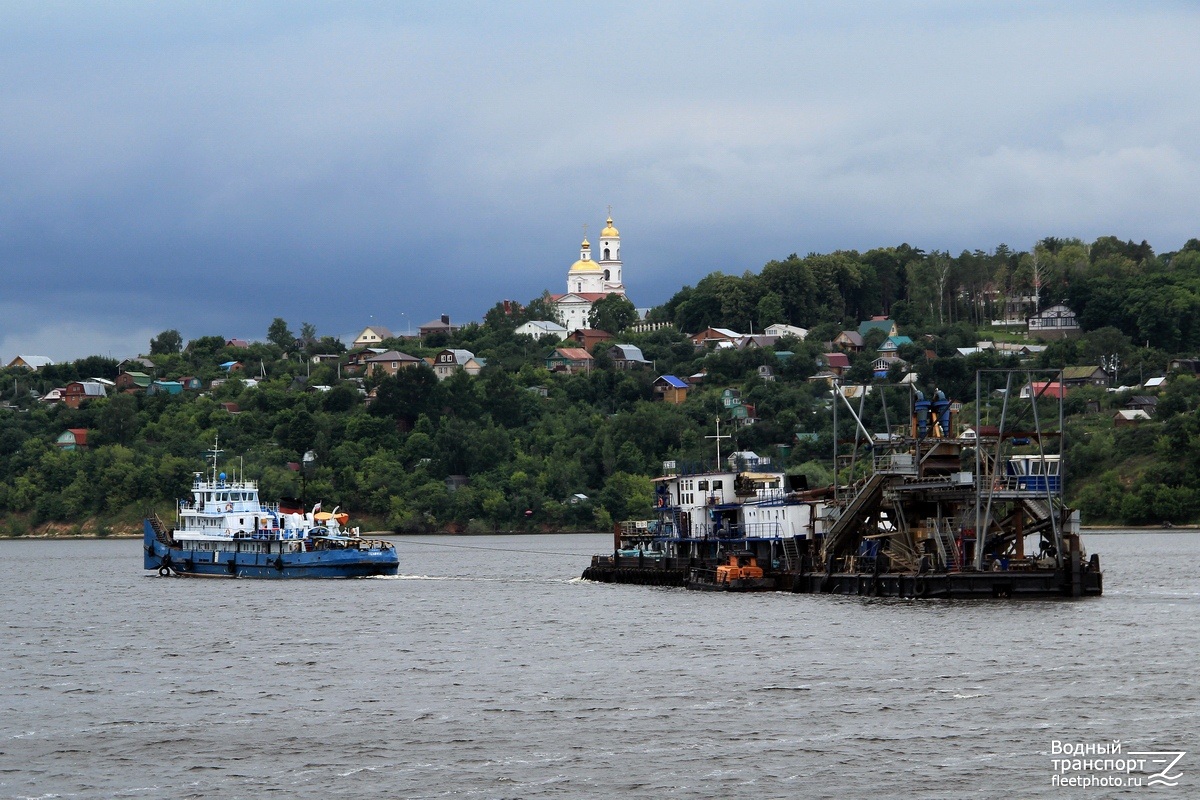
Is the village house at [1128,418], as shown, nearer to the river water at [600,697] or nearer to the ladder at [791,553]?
the river water at [600,697]

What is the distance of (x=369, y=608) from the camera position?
283 ft

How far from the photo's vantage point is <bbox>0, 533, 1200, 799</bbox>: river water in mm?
39219

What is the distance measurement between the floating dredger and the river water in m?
1.39

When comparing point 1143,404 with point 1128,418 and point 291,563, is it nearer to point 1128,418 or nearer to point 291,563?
point 1128,418

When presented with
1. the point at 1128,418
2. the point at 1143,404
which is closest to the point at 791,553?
the point at 1128,418

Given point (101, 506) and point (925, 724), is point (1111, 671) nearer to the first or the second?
point (925, 724)

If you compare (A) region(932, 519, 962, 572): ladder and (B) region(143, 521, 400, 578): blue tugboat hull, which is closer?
(A) region(932, 519, 962, 572): ladder

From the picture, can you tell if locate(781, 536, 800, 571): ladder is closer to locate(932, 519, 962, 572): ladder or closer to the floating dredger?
the floating dredger

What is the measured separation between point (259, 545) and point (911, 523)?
47.7 metres

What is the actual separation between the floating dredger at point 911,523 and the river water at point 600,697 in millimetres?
1392

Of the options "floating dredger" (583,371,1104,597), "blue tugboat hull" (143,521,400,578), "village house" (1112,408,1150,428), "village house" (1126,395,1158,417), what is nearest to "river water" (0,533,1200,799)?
"floating dredger" (583,371,1104,597)

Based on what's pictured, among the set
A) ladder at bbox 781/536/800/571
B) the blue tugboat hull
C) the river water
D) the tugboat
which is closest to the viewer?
the river water

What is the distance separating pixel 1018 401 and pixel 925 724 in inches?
5324

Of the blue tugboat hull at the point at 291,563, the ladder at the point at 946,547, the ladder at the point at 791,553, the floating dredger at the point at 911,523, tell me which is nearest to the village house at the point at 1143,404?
the blue tugboat hull at the point at 291,563
